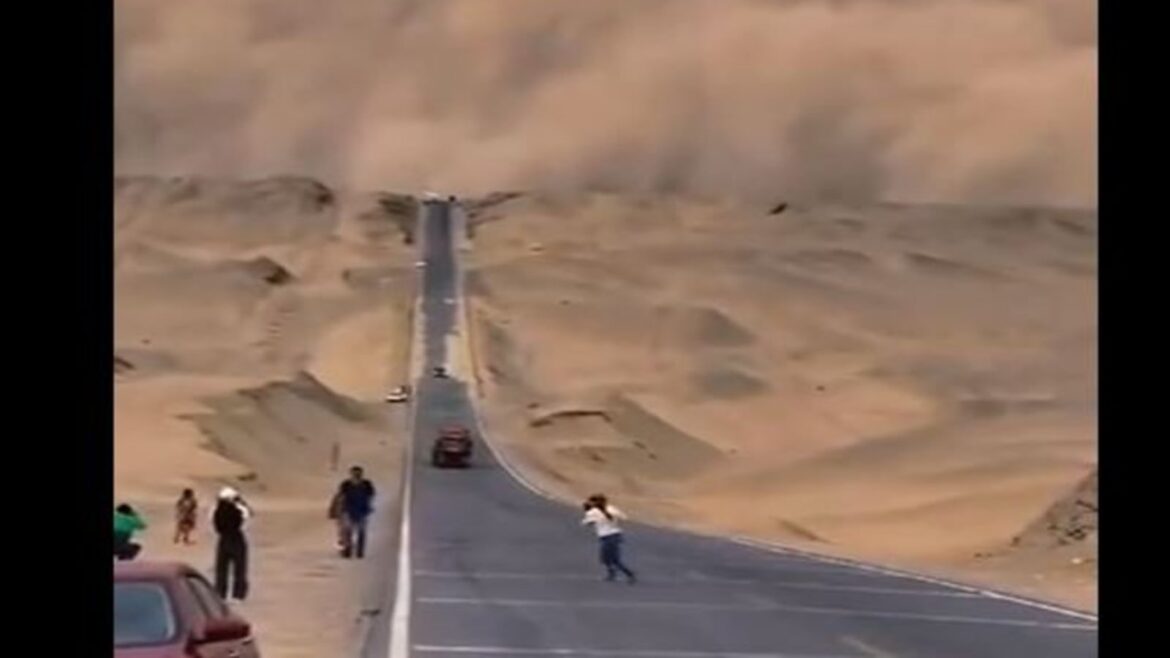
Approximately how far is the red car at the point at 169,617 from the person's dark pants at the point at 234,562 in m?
17.0

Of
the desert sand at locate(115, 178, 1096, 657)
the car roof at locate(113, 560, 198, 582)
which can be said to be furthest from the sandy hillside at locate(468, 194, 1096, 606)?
the car roof at locate(113, 560, 198, 582)

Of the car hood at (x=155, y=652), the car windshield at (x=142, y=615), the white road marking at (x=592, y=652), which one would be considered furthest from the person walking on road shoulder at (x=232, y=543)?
the car hood at (x=155, y=652)

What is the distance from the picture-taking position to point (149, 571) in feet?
37.2

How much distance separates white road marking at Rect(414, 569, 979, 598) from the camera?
3647 cm

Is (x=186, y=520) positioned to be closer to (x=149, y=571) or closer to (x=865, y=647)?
(x=865, y=647)

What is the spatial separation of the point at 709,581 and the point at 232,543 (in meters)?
10.5

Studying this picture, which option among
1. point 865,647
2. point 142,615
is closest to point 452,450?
point 865,647

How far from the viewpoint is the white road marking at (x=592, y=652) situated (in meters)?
23.8

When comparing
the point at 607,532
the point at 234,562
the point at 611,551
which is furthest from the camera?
the point at 611,551

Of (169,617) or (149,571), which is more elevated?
(149,571)

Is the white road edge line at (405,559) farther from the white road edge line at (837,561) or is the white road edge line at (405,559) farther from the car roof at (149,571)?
the car roof at (149,571)

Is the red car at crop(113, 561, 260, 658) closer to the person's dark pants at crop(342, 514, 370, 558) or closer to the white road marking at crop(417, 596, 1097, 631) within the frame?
the white road marking at crop(417, 596, 1097, 631)

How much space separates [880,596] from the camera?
35375 mm
